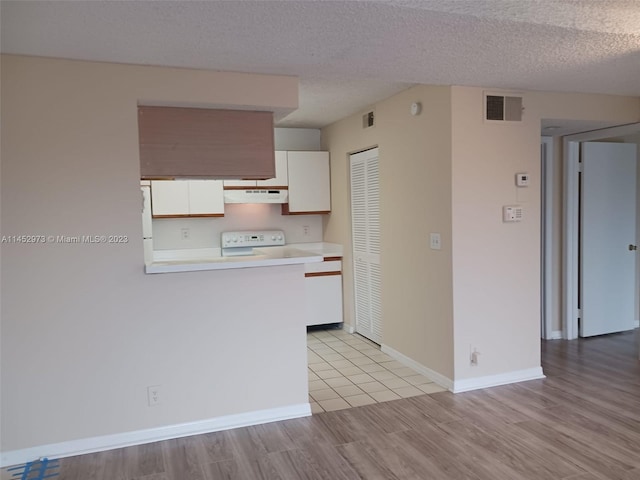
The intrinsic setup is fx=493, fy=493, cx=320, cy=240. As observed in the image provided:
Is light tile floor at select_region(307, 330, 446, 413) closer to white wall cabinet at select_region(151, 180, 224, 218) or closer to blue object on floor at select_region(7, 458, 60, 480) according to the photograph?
blue object on floor at select_region(7, 458, 60, 480)

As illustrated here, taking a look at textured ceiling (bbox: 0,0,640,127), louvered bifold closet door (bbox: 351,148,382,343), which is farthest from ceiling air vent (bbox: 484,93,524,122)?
louvered bifold closet door (bbox: 351,148,382,343)

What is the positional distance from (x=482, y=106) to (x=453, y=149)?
0.42 m

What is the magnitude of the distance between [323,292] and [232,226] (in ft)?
4.21

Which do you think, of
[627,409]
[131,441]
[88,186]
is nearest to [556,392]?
[627,409]

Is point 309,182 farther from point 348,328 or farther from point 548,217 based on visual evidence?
point 548,217

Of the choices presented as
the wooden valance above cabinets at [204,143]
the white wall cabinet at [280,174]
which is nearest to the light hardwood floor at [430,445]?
the wooden valance above cabinets at [204,143]

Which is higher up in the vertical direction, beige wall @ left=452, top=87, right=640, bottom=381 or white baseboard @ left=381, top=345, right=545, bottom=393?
beige wall @ left=452, top=87, right=640, bottom=381

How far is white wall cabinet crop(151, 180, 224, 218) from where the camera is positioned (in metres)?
5.04

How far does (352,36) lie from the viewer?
2.51 metres

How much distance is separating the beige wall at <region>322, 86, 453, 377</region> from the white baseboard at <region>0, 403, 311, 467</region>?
1211 millimetres

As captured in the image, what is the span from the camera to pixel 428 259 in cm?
388

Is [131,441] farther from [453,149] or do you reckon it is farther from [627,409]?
[627,409]

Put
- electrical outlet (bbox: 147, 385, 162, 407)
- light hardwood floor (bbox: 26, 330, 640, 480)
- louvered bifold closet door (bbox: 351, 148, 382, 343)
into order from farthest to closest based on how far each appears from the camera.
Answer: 1. louvered bifold closet door (bbox: 351, 148, 382, 343)
2. electrical outlet (bbox: 147, 385, 162, 407)
3. light hardwood floor (bbox: 26, 330, 640, 480)

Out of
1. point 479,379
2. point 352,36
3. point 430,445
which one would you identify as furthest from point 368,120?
point 430,445
